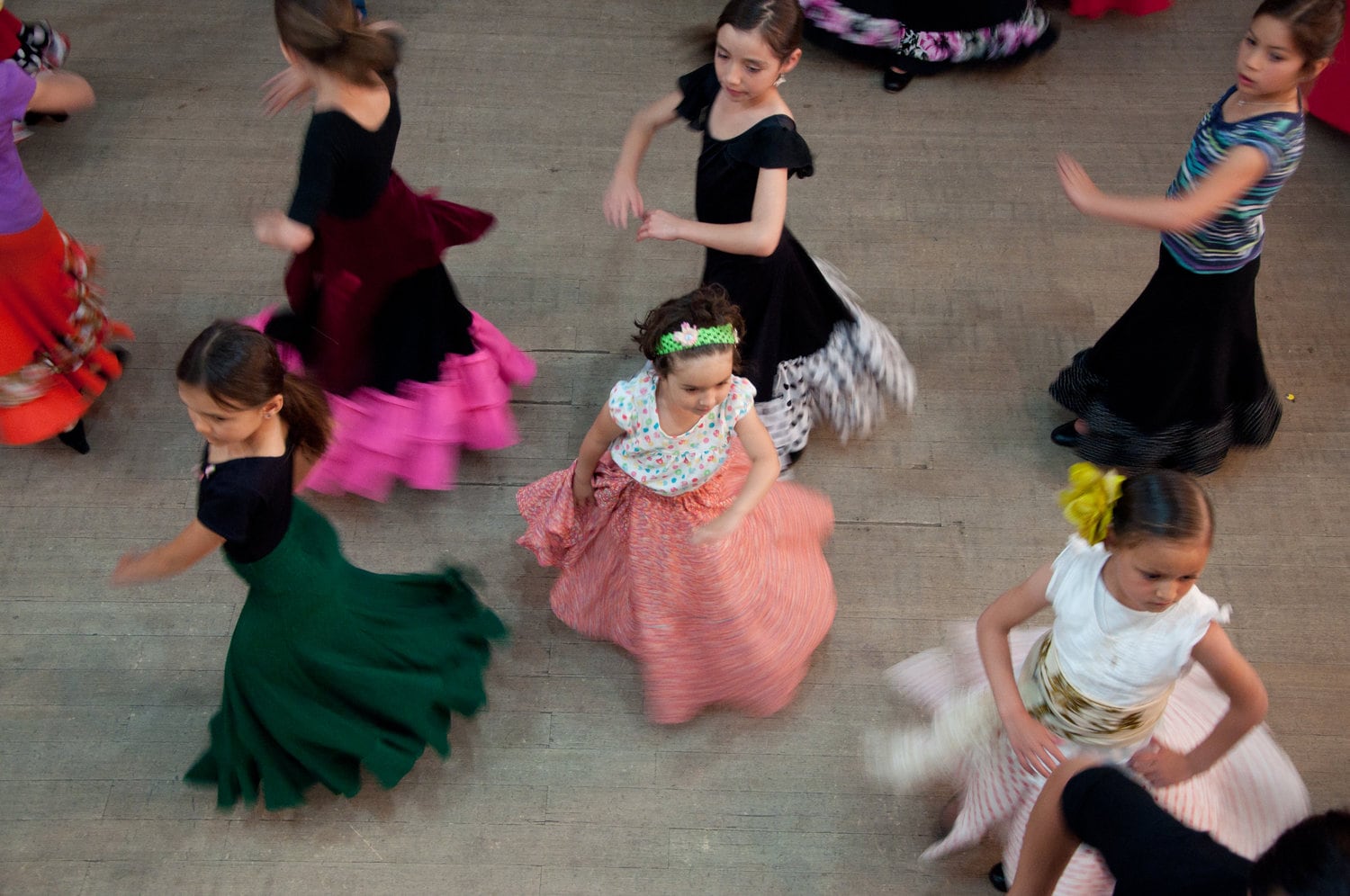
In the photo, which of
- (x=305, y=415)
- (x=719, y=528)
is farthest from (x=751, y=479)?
(x=305, y=415)

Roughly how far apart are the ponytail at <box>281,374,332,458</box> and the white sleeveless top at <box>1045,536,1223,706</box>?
1.37 metres

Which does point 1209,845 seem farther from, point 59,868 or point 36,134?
point 36,134

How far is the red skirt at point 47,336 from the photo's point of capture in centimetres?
286

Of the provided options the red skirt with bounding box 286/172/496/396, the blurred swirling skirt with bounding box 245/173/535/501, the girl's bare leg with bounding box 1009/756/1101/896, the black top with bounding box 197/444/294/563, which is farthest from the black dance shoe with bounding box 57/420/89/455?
the girl's bare leg with bounding box 1009/756/1101/896

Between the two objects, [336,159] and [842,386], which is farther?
[842,386]

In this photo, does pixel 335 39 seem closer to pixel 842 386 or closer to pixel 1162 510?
pixel 842 386

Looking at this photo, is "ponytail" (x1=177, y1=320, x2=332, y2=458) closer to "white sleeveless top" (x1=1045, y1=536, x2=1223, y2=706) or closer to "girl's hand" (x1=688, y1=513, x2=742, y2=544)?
"girl's hand" (x1=688, y1=513, x2=742, y2=544)

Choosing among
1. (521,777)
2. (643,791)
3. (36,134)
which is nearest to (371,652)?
(521,777)

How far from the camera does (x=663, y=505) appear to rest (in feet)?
7.95

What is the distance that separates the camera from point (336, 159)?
2.50 m

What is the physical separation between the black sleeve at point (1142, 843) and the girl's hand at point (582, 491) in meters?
1.20

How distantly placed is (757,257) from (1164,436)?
1.18 m

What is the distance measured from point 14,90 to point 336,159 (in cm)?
82

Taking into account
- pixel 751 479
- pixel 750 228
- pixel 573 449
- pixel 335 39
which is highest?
pixel 335 39
